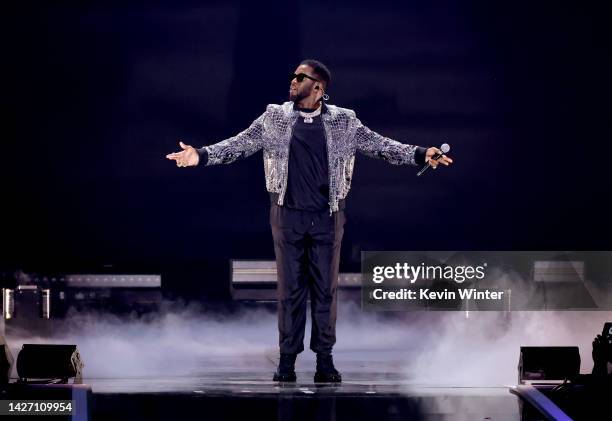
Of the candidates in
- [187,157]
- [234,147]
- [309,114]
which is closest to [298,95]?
[309,114]

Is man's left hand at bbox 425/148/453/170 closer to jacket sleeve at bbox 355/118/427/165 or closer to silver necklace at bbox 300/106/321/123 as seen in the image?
jacket sleeve at bbox 355/118/427/165

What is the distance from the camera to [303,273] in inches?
179

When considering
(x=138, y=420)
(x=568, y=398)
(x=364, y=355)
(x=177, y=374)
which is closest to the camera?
(x=568, y=398)

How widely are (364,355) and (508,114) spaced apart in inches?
60.4

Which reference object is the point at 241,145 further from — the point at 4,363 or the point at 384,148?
the point at 4,363

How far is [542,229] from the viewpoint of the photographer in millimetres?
5465

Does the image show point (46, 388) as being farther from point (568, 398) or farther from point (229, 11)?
point (229, 11)

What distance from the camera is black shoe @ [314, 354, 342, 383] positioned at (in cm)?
452

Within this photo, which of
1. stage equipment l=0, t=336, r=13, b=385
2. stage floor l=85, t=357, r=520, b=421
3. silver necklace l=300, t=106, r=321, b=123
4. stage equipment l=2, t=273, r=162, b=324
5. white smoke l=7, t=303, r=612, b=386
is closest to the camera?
stage floor l=85, t=357, r=520, b=421

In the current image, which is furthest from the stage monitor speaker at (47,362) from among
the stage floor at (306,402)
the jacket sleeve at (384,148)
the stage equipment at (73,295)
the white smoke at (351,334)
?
the jacket sleeve at (384,148)

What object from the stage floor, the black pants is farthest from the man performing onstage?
the stage floor

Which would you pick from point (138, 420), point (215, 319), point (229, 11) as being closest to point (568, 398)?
point (138, 420)

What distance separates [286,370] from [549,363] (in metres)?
1.17

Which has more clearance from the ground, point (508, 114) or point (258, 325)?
point (508, 114)
